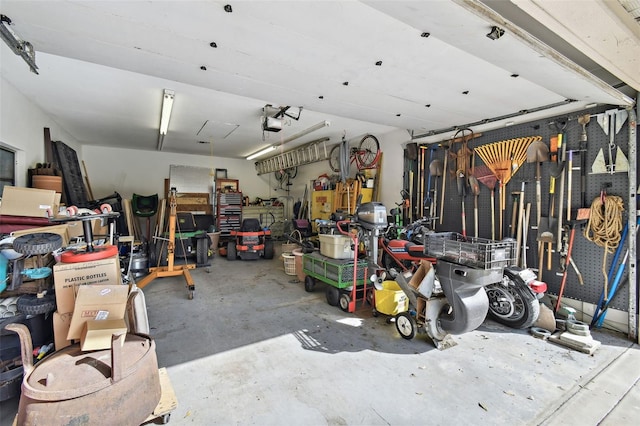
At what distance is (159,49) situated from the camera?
7.80 ft

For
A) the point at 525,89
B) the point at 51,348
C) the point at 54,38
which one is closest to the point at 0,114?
the point at 54,38

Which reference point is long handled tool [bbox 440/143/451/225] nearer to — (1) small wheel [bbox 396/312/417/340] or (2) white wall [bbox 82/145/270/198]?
(1) small wheel [bbox 396/312/417/340]

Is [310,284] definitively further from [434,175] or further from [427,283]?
[434,175]

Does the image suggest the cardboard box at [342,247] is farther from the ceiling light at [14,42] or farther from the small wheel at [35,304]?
the ceiling light at [14,42]

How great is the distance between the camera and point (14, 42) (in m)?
2.22

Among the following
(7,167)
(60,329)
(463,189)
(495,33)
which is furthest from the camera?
(463,189)

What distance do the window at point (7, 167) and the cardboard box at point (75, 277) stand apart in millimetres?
2327

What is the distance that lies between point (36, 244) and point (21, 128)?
2920 mm

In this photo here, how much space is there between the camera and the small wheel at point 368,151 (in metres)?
5.74

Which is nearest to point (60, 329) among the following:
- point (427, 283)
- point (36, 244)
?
point (36, 244)

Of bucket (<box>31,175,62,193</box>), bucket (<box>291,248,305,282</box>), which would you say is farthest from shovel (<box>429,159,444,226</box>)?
bucket (<box>31,175,62,193</box>)

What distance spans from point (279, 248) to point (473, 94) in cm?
629

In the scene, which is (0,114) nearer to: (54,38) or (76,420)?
(54,38)

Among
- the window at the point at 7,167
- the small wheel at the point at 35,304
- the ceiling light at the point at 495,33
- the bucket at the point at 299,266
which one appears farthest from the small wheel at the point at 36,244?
the ceiling light at the point at 495,33
